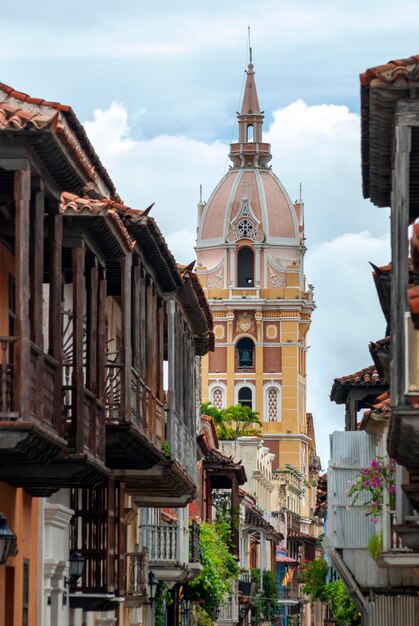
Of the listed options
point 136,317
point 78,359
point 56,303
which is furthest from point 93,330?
point 136,317

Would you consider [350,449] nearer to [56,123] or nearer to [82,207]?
[82,207]

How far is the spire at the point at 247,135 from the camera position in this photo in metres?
164

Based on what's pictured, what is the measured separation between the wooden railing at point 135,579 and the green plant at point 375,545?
12.5 ft

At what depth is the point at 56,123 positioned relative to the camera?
17.2 metres

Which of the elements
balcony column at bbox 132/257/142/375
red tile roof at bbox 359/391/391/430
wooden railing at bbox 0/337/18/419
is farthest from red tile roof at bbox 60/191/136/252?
red tile roof at bbox 359/391/391/430

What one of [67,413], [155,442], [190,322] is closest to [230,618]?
[190,322]

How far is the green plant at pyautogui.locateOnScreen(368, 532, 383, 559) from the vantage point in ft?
103

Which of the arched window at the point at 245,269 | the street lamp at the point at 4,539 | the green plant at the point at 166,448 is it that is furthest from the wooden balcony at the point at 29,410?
the arched window at the point at 245,269

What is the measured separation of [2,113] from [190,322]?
59.1 ft

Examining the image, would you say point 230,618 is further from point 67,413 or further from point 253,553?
point 67,413

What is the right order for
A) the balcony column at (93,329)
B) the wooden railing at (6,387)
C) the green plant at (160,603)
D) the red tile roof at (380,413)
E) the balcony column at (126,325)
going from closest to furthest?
1. the wooden railing at (6,387)
2. the balcony column at (93,329)
3. the balcony column at (126,325)
4. the red tile roof at (380,413)
5. the green plant at (160,603)

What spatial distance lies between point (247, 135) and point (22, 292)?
151914mm

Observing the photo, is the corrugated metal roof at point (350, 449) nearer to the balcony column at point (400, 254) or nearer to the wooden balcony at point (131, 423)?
the wooden balcony at point (131, 423)

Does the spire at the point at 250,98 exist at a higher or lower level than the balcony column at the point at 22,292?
higher
